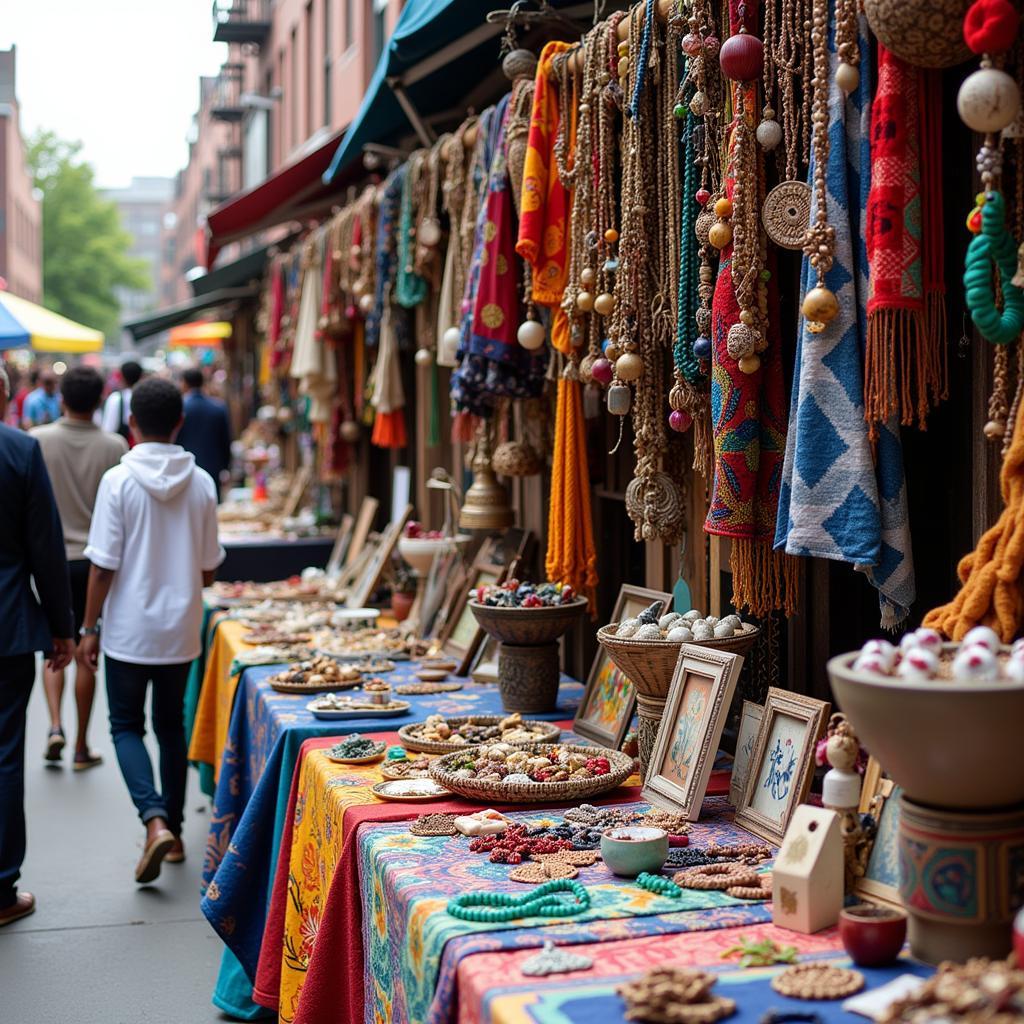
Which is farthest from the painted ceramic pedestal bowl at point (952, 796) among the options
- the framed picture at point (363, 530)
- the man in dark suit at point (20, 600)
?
the framed picture at point (363, 530)

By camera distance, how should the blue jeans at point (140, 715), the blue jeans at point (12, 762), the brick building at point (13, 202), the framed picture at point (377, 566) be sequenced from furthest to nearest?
the brick building at point (13, 202)
the framed picture at point (377, 566)
the blue jeans at point (140, 715)
the blue jeans at point (12, 762)

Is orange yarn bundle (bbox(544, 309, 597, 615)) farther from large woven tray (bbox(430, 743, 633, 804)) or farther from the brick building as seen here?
the brick building

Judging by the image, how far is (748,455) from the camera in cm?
276

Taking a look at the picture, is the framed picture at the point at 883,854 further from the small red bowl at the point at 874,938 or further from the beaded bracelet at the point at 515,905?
the beaded bracelet at the point at 515,905

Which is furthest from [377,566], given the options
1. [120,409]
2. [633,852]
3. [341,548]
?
[633,852]

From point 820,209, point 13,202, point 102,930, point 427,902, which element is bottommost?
point 102,930

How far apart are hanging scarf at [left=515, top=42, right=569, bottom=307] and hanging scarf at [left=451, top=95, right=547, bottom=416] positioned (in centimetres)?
37

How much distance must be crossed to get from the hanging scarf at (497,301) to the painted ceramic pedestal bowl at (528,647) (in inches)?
29.4

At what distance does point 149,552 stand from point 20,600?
525 millimetres

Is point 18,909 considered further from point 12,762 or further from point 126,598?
point 126,598

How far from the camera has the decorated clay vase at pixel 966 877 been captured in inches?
72.2

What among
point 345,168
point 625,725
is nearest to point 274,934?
point 625,725

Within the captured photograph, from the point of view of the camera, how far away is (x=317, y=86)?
15.1 metres

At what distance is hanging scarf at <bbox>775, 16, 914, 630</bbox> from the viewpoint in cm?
Answer: 239
